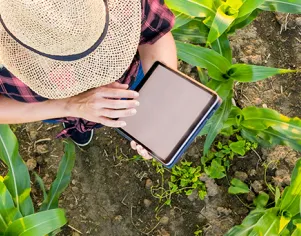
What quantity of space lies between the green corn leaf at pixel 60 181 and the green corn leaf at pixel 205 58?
491mm

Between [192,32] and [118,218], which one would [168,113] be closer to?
[192,32]

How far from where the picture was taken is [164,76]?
1194 millimetres

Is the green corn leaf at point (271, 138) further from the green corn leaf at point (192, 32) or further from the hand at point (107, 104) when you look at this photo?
the hand at point (107, 104)

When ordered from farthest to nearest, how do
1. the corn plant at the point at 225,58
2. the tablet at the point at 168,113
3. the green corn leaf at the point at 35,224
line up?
the corn plant at the point at 225,58
the green corn leaf at the point at 35,224
the tablet at the point at 168,113

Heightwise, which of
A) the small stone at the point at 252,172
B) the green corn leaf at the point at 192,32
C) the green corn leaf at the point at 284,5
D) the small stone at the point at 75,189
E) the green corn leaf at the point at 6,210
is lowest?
the small stone at the point at 75,189

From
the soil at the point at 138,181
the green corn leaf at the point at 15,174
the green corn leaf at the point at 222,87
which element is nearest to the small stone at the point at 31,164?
the soil at the point at 138,181

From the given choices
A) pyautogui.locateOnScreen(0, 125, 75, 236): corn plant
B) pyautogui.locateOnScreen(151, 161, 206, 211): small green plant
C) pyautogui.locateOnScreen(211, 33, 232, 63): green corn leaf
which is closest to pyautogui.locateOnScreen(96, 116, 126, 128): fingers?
pyautogui.locateOnScreen(0, 125, 75, 236): corn plant

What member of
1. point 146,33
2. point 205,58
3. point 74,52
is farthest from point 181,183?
point 74,52

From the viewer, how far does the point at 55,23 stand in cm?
82

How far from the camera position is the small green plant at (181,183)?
5.81 feet

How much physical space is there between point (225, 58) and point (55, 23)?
0.77 meters

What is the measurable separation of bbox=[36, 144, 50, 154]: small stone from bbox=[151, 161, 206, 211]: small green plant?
0.40 metres

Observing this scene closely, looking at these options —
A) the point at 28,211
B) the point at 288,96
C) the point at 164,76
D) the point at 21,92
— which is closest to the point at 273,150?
the point at 288,96

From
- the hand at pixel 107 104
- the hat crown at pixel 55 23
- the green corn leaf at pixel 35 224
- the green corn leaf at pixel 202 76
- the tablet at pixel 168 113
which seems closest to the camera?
the hat crown at pixel 55 23
